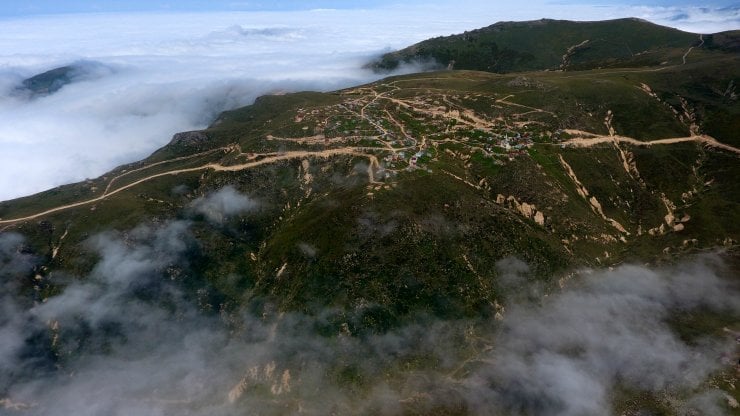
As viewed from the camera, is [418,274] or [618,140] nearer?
[418,274]

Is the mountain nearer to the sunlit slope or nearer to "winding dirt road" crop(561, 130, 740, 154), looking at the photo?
"winding dirt road" crop(561, 130, 740, 154)

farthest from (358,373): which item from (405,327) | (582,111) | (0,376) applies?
(582,111)

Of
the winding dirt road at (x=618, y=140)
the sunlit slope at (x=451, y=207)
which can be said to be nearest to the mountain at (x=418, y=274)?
the winding dirt road at (x=618, y=140)

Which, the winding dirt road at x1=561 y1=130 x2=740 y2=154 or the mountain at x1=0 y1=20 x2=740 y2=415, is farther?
the winding dirt road at x1=561 y1=130 x2=740 y2=154

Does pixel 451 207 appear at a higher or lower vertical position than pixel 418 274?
higher

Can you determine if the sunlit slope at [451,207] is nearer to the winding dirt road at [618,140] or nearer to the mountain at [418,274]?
the winding dirt road at [618,140]

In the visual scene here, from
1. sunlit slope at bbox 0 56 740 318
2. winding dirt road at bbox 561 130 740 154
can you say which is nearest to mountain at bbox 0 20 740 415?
winding dirt road at bbox 561 130 740 154

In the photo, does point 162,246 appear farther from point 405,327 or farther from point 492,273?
point 492,273

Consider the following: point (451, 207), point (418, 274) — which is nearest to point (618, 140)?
point (451, 207)

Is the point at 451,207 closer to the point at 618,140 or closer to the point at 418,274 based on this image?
the point at 418,274
